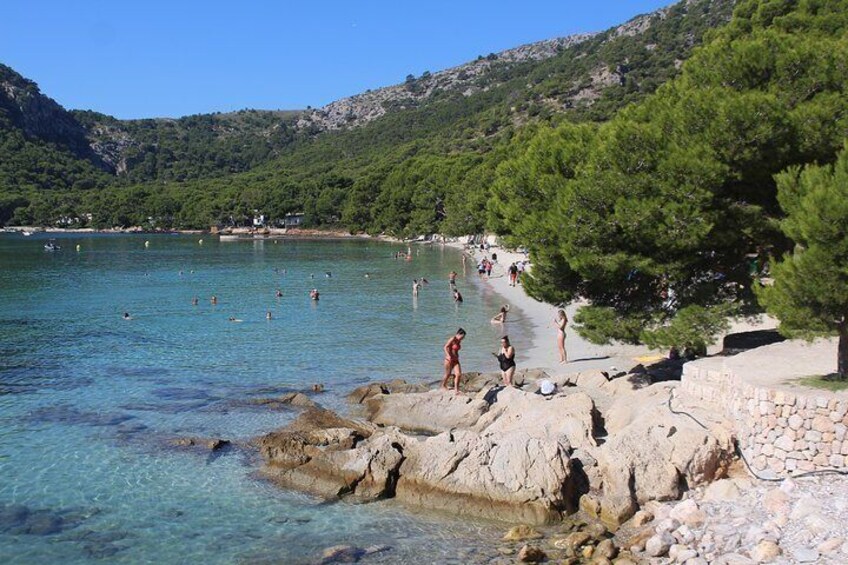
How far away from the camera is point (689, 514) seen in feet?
37.0

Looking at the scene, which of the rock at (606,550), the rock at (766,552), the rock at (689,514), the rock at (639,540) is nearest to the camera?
the rock at (766,552)

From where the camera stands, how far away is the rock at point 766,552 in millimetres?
9742

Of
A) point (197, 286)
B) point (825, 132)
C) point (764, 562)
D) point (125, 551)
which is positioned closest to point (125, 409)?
point (125, 551)

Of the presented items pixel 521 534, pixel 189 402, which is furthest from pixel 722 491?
pixel 189 402

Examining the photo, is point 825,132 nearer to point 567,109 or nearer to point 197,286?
point 197,286

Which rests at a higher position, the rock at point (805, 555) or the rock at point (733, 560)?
the rock at point (805, 555)

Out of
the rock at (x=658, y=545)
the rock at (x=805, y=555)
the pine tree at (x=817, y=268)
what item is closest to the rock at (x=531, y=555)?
the rock at (x=658, y=545)

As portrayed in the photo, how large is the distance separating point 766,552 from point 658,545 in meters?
1.45

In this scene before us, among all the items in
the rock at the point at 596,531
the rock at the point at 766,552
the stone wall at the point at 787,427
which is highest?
the stone wall at the point at 787,427

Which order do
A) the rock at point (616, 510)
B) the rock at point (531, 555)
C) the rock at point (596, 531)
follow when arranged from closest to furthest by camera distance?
the rock at point (531, 555), the rock at point (596, 531), the rock at point (616, 510)

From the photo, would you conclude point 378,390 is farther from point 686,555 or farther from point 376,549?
point 686,555

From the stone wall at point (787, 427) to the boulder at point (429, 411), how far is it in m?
6.01

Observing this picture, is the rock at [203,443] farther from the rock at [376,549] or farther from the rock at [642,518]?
the rock at [642,518]

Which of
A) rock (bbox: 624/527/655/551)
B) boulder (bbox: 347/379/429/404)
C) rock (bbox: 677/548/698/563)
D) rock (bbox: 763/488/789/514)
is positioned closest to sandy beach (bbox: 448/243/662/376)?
boulder (bbox: 347/379/429/404)
